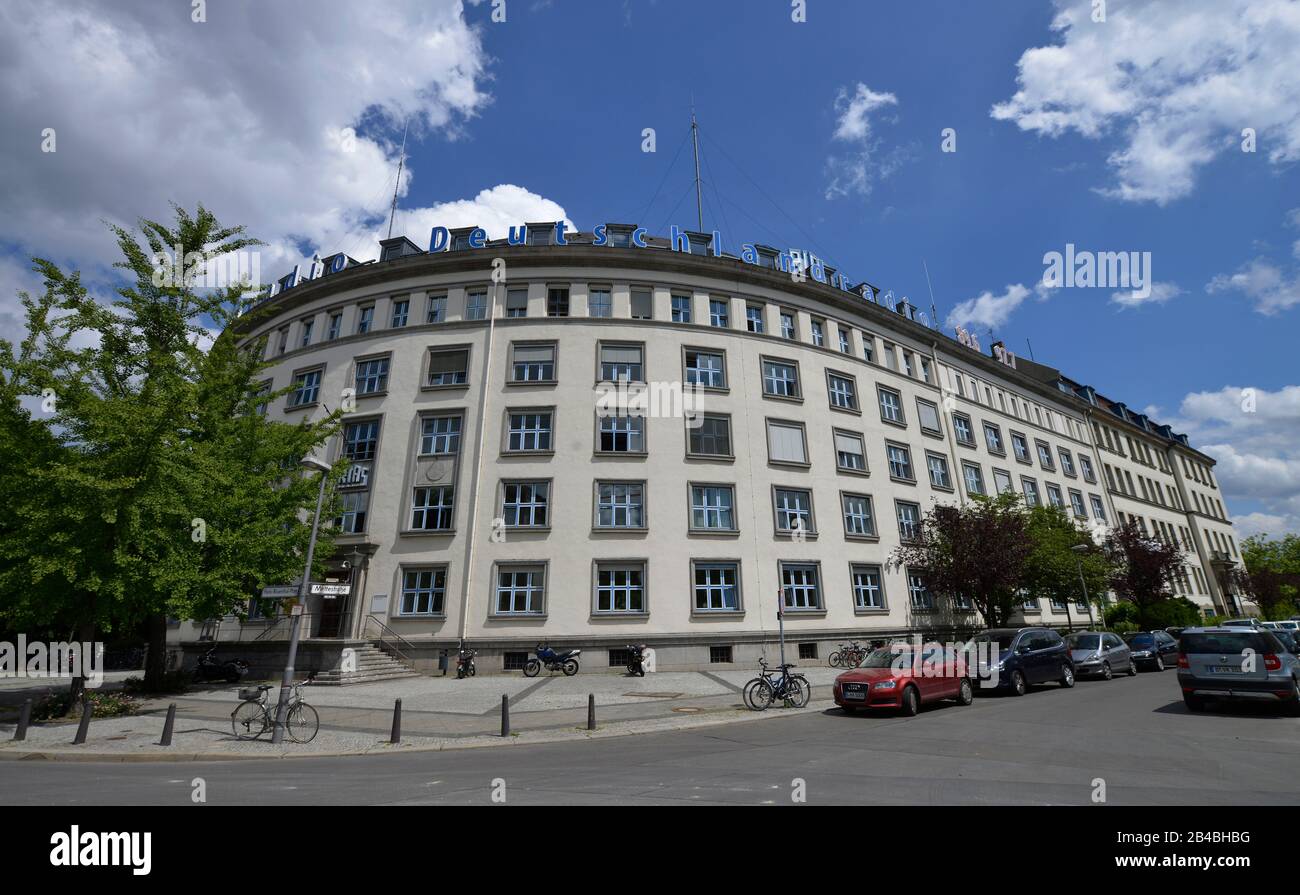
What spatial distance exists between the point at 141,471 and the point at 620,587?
15604 mm

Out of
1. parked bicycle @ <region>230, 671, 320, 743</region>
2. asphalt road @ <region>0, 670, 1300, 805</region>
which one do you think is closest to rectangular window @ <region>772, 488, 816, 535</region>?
asphalt road @ <region>0, 670, 1300, 805</region>

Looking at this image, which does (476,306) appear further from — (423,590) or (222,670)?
(222,670)

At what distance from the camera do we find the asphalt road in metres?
6.39

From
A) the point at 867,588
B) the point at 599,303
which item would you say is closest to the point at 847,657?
the point at 867,588

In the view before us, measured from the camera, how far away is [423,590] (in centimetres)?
2358

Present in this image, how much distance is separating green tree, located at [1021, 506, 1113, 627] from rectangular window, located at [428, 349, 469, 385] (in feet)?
90.7

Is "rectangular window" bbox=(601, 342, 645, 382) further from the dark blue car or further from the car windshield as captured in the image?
the car windshield

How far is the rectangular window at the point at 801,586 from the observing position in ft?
84.3

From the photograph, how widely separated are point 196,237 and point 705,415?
19.2 metres

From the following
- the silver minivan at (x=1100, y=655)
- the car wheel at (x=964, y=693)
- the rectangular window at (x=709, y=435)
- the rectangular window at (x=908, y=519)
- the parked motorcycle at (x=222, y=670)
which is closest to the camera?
the car wheel at (x=964, y=693)

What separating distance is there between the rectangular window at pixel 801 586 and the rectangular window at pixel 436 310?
1983 cm

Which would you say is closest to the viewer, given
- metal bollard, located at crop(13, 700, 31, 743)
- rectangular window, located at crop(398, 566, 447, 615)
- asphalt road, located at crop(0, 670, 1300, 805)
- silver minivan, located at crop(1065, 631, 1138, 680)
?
asphalt road, located at crop(0, 670, 1300, 805)

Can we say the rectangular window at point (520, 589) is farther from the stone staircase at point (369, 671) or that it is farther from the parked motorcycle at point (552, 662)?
the stone staircase at point (369, 671)

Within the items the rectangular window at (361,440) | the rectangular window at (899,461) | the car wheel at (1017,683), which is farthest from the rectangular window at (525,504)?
the rectangular window at (899,461)
